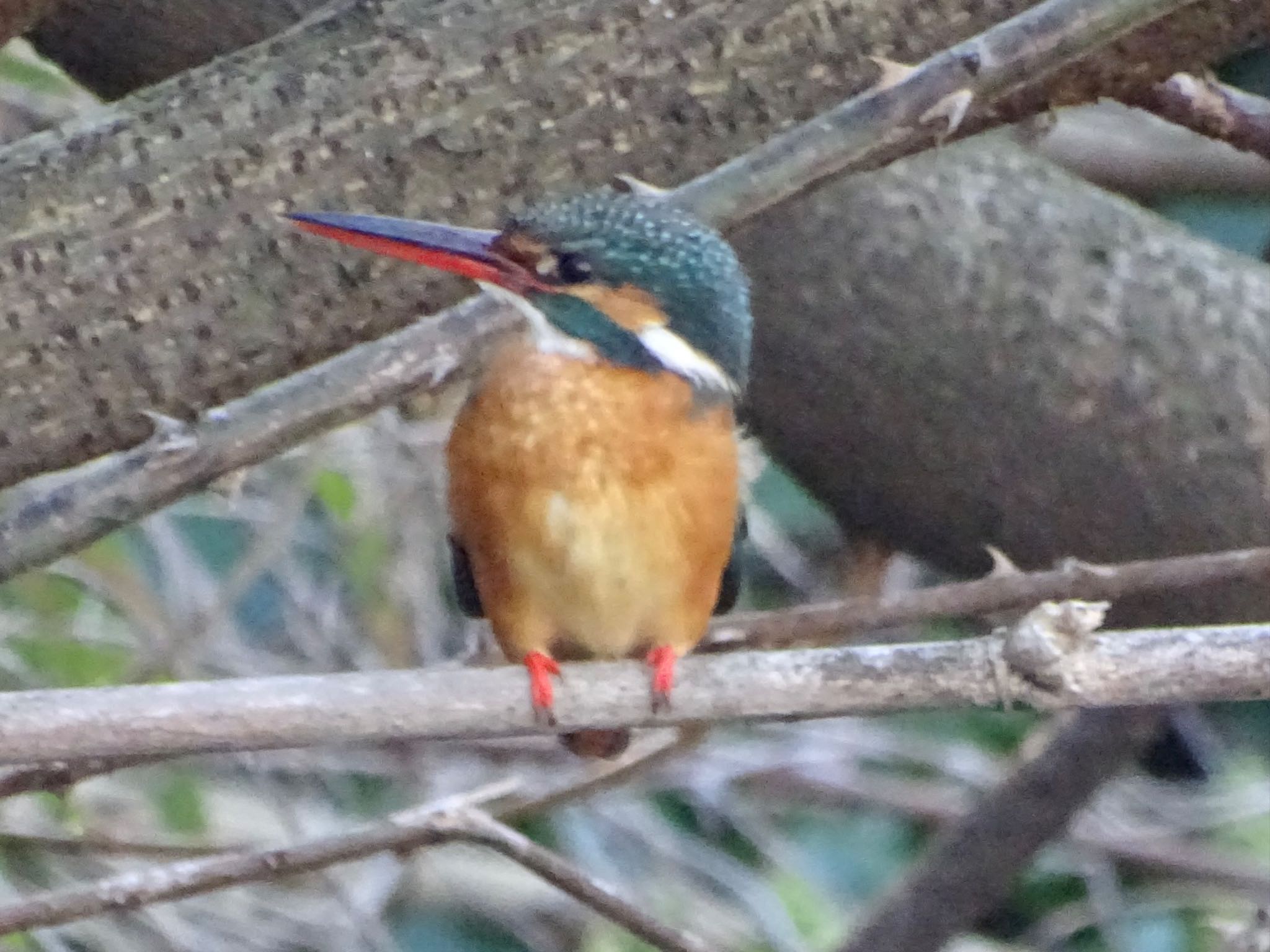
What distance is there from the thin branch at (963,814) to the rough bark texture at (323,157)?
47.4 inches

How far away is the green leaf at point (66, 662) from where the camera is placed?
207cm

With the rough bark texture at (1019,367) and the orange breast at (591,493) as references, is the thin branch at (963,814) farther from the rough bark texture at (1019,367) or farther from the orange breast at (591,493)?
the orange breast at (591,493)

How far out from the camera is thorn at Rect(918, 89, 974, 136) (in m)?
1.20

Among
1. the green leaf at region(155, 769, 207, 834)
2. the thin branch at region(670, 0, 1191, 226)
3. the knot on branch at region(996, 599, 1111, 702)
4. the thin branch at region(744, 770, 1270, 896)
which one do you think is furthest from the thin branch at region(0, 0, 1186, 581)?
the thin branch at region(744, 770, 1270, 896)

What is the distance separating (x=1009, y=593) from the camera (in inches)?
60.2

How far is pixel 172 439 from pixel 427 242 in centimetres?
24

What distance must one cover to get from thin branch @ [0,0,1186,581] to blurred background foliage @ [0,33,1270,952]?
0.85 m

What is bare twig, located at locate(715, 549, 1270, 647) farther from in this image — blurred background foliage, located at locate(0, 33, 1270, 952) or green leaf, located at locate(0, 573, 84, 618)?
green leaf, located at locate(0, 573, 84, 618)

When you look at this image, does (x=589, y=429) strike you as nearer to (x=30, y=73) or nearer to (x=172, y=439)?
(x=172, y=439)

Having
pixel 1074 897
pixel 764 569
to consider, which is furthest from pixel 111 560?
pixel 1074 897

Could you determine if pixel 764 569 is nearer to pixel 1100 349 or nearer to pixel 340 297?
pixel 1100 349

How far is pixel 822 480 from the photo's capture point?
1906mm

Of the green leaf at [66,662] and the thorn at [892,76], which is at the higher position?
the thorn at [892,76]

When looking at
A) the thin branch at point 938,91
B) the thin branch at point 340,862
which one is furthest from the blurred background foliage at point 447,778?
the thin branch at point 938,91
